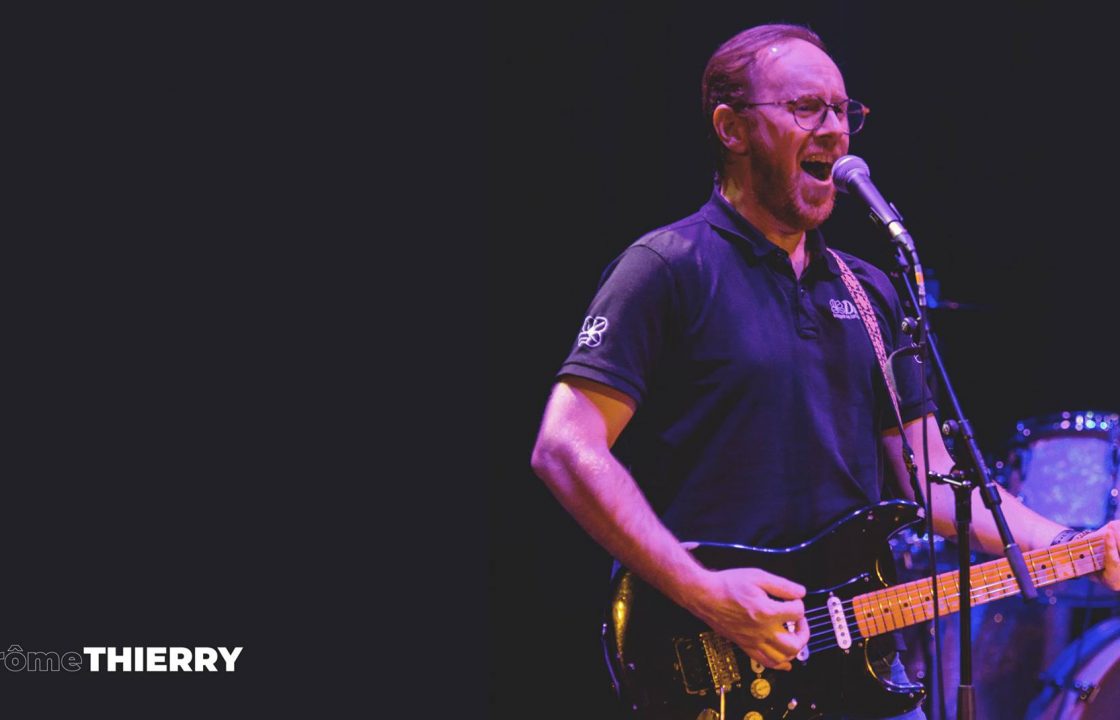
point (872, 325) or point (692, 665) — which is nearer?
point (692, 665)

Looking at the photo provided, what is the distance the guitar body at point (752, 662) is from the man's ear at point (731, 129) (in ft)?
3.29

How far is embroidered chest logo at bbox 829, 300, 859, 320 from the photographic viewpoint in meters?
2.78

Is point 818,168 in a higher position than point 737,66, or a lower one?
lower

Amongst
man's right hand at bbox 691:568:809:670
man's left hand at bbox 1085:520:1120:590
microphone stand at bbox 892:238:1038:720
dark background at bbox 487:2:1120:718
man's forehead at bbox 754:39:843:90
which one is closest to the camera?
microphone stand at bbox 892:238:1038:720

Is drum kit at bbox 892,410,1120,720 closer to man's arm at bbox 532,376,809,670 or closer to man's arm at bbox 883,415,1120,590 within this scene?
man's arm at bbox 883,415,1120,590

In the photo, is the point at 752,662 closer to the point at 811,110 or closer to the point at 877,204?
the point at 877,204

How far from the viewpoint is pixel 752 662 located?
Result: 2.48 meters

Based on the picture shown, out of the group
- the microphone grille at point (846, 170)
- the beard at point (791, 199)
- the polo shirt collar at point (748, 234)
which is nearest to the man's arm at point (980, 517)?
the polo shirt collar at point (748, 234)

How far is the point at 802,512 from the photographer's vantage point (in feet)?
8.39

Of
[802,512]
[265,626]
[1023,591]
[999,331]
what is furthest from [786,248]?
[999,331]

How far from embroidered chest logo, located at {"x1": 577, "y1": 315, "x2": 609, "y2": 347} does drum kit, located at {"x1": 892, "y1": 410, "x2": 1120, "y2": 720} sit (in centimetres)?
228

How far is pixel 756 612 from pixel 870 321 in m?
0.87

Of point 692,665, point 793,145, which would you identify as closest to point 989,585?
point 692,665

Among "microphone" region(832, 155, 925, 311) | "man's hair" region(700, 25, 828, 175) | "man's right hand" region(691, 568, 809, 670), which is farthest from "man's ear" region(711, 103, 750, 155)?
"man's right hand" region(691, 568, 809, 670)
